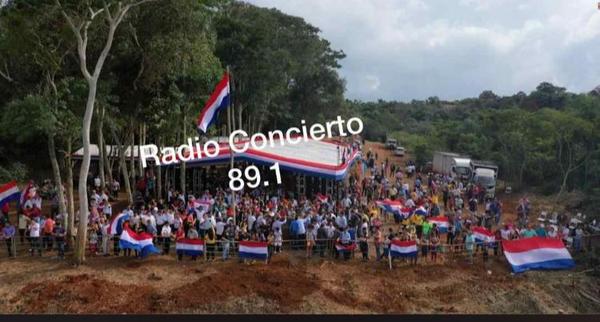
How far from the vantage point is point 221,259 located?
40.7 ft

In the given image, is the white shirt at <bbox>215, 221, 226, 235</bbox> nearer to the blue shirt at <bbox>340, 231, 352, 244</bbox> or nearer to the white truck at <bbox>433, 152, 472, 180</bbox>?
the blue shirt at <bbox>340, 231, 352, 244</bbox>

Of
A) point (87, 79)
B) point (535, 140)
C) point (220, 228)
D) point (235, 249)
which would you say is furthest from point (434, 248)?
point (535, 140)

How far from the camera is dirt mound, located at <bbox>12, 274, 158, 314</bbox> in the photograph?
9.31m

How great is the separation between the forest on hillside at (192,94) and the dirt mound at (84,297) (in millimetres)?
3939

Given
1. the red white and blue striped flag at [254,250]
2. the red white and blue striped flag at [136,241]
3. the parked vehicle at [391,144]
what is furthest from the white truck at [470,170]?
the red white and blue striped flag at [136,241]

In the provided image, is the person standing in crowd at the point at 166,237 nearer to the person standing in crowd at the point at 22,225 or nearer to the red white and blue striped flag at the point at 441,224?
the person standing in crowd at the point at 22,225

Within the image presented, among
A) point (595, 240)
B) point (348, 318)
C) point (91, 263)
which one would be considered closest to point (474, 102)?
point (595, 240)

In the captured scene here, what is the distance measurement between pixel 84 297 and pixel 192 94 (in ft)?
31.9

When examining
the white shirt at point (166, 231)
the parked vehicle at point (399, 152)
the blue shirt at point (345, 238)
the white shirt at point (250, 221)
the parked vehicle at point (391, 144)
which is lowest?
the blue shirt at point (345, 238)

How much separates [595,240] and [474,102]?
3503 cm

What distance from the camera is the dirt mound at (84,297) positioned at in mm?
9312

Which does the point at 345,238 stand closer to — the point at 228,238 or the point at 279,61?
the point at 228,238

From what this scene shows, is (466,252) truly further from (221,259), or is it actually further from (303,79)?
(303,79)

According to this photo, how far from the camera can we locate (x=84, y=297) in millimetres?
9672
